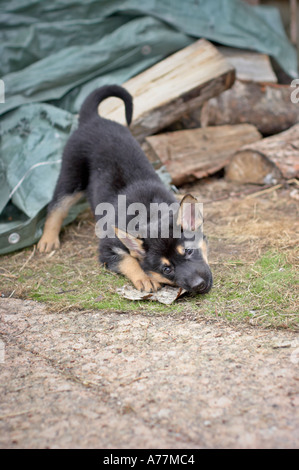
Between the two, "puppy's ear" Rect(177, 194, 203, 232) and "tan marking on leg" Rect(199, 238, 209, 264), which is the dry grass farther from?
"puppy's ear" Rect(177, 194, 203, 232)

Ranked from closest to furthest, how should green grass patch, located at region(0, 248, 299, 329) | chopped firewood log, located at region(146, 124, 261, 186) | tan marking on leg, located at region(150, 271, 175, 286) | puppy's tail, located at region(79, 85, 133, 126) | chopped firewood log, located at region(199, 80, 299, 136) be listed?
1. green grass patch, located at region(0, 248, 299, 329)
2. tan marking on leg, located at region(150, 271, 175, 286)
3. puppy's tail, located at region(79, 85, 133, 126)
4. chopped firewood log, located at region(146, 124, 261, 186)
5. chopped firewood log, located at region(199, 80, 299, 136)

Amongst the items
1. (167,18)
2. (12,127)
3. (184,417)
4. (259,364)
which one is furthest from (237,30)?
(184,417)

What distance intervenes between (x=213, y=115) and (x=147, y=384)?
4.82 metres

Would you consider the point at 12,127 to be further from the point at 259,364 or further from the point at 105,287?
the point at 259,364

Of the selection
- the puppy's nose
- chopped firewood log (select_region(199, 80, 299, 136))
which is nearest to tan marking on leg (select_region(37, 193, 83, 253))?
the puppy's nose

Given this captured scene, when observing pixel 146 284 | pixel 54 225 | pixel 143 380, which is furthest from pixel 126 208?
pixel 143 380

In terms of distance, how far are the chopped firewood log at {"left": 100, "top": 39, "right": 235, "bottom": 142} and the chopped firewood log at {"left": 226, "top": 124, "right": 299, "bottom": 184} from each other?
859 mm

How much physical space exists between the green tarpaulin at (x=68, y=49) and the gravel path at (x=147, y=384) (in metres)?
2.40

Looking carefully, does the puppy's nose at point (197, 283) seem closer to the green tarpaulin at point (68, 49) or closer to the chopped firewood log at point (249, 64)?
the green tarpaulin at point (68, 49)

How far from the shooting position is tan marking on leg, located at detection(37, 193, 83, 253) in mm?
4512

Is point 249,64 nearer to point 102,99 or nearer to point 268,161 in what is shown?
point 268,161

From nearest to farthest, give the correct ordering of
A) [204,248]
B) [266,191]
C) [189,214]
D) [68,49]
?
[189,214]
[204,248]
[266,191]
[68,49]

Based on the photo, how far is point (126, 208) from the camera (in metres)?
3.81

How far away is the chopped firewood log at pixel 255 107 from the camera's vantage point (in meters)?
6.37
